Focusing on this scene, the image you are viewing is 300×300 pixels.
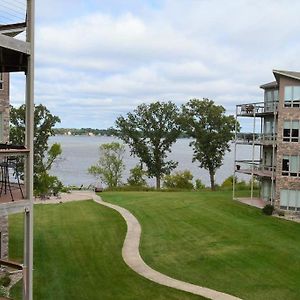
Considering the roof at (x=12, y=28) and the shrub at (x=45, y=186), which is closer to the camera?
Answer: the roof at (x=12, y=28)

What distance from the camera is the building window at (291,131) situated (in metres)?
34.5

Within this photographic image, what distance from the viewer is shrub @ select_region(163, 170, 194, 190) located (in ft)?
213

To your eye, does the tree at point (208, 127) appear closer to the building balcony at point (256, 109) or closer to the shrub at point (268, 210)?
the building balcony at point (256, 109)

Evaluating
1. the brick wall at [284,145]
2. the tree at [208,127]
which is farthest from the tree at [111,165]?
the brick wall at [284,145]

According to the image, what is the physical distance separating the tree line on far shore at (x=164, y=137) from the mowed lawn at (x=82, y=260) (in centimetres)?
2369

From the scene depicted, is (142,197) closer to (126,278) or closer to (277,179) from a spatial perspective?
(277,179)

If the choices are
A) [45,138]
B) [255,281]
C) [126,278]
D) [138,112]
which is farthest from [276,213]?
[138,112]

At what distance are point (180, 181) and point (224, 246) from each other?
129ft

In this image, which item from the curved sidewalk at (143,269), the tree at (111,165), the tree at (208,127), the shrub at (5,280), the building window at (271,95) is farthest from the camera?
the tree at (111,165)

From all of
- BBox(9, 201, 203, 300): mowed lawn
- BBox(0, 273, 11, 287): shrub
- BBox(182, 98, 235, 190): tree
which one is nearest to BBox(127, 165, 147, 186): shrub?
BBox(182, 98, 235, 190): tree

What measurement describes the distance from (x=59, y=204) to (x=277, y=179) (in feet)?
61.0

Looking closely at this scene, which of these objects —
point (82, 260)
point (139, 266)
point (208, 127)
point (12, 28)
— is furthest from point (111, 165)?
point (12, 28)

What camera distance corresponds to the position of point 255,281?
66.9 ft

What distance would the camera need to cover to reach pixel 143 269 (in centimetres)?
2206
